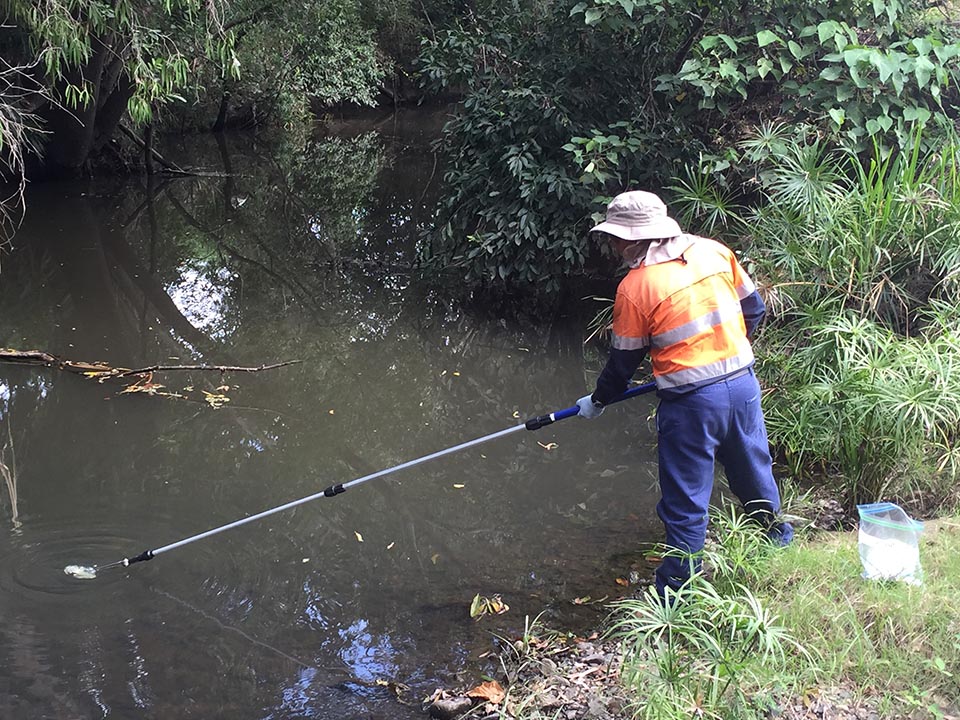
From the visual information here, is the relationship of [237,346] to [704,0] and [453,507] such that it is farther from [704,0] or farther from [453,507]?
[704,0]

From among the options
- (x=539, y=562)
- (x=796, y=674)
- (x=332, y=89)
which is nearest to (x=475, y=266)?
(x=539, y=562)

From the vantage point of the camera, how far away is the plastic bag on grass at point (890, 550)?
3.12m

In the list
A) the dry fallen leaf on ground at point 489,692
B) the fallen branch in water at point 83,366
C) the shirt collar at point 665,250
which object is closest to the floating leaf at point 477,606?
the dry fallen leaf on ground at point 489,692

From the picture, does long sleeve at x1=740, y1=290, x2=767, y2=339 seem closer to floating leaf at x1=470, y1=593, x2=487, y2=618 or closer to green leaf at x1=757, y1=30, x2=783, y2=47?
floating leaf at x1=470, y1=593, x2=487, y2=618

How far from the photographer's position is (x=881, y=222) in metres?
4.96

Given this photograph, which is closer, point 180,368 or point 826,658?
point 826,658

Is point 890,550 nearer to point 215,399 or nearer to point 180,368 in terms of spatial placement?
point 215,399

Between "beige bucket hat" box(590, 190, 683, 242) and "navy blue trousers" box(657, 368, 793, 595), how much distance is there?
24.1 inches

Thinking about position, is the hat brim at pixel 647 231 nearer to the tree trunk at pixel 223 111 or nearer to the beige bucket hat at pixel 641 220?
the beige bucket hat at pixel 641 220

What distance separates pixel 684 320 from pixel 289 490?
2.66 metres

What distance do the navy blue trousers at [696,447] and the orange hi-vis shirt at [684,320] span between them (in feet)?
0.24

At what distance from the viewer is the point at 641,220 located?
3.22 meters

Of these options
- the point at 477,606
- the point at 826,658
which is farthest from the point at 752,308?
the point at 477,606

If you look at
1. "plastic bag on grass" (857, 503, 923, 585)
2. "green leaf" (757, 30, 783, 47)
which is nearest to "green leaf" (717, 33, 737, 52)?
"green leaf" (757, 30, 783, 47)
